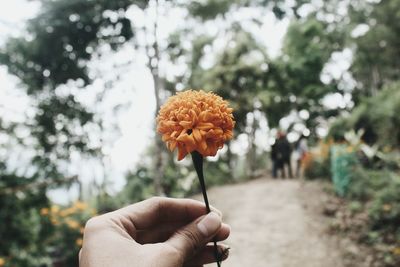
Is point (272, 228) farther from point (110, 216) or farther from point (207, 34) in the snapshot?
point (207, 34)

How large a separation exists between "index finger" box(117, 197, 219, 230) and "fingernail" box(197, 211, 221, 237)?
0.19 m

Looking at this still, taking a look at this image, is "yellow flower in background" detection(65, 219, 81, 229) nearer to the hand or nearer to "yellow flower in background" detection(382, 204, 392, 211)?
the hand

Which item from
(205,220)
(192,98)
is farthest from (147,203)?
(192,98)

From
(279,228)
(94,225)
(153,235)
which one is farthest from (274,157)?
(94,225)

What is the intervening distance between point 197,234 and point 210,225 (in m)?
0.08

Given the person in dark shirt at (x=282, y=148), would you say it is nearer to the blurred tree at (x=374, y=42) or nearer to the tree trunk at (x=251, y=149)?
the tree trunk at (x=251, y=149)

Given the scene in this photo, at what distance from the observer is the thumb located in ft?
5.09

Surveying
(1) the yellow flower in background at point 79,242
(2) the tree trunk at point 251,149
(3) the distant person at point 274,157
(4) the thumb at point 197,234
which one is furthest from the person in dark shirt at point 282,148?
(4) the thumb at point 197,234

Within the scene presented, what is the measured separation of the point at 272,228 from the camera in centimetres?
882

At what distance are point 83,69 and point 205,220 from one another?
332 inches

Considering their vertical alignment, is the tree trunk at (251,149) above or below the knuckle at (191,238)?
below

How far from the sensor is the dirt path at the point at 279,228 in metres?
7.05

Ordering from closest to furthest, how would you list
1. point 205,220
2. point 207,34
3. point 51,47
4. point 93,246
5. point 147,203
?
point 93,246 < point 205,220 < point 147,203 < point 51,47 < point 207,34

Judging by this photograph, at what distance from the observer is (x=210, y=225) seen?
157 cm
